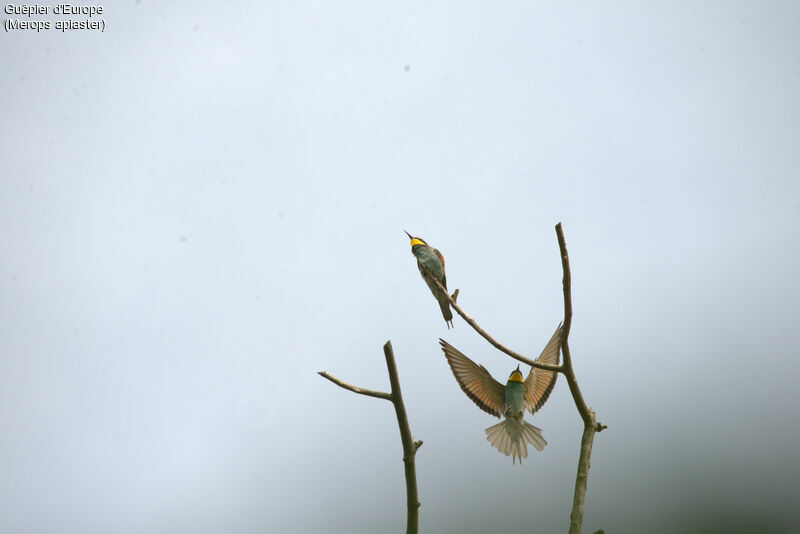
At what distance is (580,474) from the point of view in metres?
2.04

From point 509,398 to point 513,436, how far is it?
18 centimetres

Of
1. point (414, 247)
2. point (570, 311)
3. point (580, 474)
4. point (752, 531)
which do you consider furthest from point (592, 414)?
point (752, 531)

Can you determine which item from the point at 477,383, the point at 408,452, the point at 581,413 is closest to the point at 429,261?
the point at 477,383

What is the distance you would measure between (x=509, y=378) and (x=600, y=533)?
3.89 ft

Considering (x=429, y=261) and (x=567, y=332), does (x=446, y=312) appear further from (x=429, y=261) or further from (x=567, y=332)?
(x=567, y=332)

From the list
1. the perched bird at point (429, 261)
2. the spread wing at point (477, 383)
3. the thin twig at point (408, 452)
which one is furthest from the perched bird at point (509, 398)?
the thin twig at point (408, 452)

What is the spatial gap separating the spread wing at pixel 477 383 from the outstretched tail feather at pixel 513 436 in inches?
3.0

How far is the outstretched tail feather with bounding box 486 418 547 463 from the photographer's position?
308 centimetres

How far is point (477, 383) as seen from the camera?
308 cm

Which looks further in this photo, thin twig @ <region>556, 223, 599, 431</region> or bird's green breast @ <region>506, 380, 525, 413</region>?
bird's green breast @ <region>506, 380, 525, 413</region>

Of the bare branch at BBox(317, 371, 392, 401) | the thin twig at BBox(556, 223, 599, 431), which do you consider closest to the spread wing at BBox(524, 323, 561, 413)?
the thin twig at BBox(556, 223, 599, 431)

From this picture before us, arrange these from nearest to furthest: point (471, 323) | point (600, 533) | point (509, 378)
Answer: point (600, 533), point (471, 323), point (509, 378)

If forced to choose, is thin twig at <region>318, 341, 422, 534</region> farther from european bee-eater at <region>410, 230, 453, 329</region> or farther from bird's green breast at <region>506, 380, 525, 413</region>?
european bee-eater at <region>410, 230, 453, 329</region>

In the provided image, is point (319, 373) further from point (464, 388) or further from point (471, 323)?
point (464, 388)
